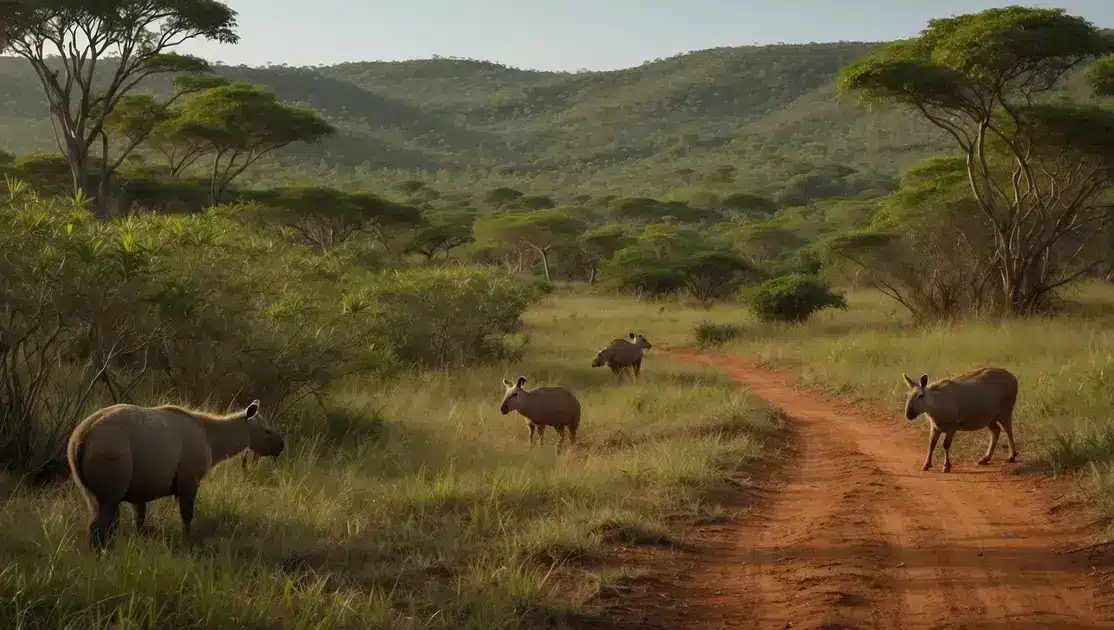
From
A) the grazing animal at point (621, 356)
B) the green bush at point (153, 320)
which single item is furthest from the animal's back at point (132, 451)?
the grazing animal at point (621, 356)

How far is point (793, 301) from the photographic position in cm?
2497

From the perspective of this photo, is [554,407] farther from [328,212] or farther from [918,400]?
[328,212]

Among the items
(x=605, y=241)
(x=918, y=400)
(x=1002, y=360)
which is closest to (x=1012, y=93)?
(x=1002, y=360)

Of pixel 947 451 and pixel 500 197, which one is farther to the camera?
pixel 500 197

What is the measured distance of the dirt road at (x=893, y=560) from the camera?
4961mm

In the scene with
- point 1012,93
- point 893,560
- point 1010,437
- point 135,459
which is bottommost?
point 1010,437

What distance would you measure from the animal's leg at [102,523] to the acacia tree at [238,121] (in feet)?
77.7

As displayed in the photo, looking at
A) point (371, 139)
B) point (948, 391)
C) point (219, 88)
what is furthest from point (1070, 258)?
point (371, 139)

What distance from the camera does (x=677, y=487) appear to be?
7562 millimetres

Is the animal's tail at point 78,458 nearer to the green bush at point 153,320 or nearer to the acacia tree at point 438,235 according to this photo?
the green bush at point 153,320

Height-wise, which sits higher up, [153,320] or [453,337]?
[153,320]

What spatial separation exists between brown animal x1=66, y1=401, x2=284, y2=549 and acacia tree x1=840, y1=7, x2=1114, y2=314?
16.3 m

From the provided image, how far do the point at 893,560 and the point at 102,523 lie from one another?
4.67 meters

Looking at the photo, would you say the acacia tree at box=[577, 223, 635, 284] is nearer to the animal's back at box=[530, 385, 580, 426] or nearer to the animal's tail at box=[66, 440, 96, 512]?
the animal's back at box=[530, 385, 580, 426]
